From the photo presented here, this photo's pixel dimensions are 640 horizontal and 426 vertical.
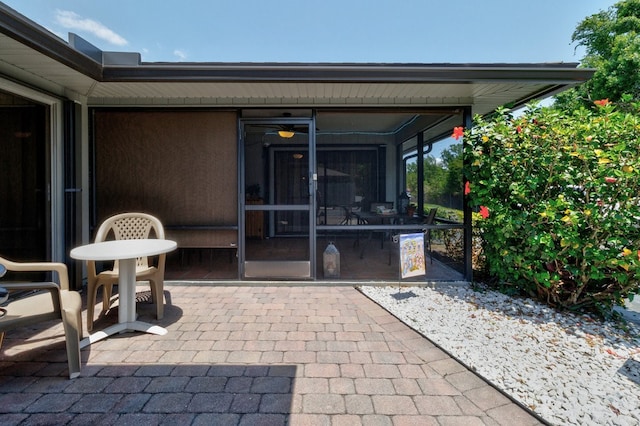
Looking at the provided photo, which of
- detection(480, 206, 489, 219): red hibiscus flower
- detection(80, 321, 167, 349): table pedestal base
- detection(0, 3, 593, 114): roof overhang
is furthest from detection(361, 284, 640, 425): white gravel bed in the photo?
detection(0, 3, 593, 114): roof overhang

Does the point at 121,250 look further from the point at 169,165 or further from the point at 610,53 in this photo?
the point at 610,53

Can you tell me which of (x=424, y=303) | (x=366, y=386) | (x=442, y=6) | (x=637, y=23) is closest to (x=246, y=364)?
(x=366, y=386)

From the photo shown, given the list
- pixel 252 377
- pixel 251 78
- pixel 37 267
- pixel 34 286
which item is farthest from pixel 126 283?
pixel 251 78

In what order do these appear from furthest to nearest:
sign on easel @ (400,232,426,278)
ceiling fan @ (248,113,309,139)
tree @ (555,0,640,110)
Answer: tree @ (555,0,640,110) → ceiling fan @ (248,113,309,139) → sign on easel @ (400,232,426,278)

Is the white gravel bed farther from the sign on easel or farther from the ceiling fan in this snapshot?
the ceiling fan

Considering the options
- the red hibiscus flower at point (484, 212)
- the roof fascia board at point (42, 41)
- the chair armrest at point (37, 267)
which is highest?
the roof fascia board at point (42, 41)

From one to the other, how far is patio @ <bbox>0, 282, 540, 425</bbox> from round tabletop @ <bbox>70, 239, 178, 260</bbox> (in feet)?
2.21

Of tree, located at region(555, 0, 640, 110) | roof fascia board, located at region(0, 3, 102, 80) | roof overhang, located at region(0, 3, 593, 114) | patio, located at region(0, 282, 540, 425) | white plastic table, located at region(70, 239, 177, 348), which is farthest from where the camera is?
tree, located at region(555, 0, 640, 110)

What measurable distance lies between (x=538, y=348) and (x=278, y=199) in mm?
2996

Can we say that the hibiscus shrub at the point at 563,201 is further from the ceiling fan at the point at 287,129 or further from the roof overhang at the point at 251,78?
the ceiling fan at the point at 287,129

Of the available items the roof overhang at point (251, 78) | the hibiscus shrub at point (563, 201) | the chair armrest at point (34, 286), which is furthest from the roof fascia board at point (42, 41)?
the hibiscus shrub at point (563, 201)

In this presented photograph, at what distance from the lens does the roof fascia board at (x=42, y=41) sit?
2.18m

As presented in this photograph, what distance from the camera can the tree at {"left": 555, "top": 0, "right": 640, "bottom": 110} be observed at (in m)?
10.4

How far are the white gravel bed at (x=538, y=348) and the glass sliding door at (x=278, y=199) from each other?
1180mm
